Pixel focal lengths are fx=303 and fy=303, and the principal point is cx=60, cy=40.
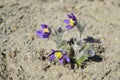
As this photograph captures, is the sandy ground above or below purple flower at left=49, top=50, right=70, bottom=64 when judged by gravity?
below

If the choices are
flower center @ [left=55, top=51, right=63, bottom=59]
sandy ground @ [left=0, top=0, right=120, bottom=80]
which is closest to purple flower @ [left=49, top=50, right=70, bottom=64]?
flower center @ [left=55, top=51, right=63, bottom=59]

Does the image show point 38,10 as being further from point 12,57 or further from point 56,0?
point 12,57

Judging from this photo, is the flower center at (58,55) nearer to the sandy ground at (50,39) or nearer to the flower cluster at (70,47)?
the flower cluster at (70,47)

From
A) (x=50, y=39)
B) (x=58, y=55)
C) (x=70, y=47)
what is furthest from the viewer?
(x=50, y=39)

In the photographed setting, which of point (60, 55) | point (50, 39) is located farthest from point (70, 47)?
point (50, 39)

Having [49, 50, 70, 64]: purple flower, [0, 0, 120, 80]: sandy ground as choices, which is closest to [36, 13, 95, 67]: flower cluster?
[49, 50, 70, 64]: purple flower

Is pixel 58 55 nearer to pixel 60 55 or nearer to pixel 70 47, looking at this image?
pixel 60 55

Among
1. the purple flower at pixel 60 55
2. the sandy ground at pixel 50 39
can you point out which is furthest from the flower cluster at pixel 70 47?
the sandy ground at pixel 50 39

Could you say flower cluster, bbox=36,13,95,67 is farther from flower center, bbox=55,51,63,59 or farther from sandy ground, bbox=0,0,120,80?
sandy ground, bbox=0,0,120,80

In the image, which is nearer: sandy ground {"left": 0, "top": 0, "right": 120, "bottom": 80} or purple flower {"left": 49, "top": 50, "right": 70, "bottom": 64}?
purple flower {"left": 49, "top": 50, "right": 70, "bottom": 64}

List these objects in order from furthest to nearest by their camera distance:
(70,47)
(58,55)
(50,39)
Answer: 1. (50,39)
2. (70,47)
3. (58,55)
